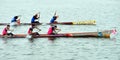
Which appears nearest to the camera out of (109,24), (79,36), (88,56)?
(88,56)

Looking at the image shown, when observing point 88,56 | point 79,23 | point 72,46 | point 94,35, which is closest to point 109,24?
point 79,23

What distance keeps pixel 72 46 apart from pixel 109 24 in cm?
2396

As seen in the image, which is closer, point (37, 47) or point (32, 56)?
point (32, 56)

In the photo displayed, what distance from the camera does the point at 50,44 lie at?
45.2 meters

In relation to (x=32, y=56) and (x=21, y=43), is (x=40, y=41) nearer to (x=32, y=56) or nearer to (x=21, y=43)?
(x=21, y=43)

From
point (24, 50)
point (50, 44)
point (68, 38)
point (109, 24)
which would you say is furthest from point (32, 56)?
point (109, 24)

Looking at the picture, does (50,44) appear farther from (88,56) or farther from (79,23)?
(79,23)

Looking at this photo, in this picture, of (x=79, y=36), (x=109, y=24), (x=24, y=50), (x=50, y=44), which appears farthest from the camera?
(x=109, y=24)

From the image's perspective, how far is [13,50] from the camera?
139 feet

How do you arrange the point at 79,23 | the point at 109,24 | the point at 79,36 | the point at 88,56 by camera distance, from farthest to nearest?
the point at 109,24 < the point at 79,23 < the point at 79,36 < the point at 88,56

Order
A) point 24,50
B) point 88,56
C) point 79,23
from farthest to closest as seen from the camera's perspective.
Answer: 1. point 79,23
2. point 24,50
3. point 88,56

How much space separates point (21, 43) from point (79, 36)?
6.85 meters

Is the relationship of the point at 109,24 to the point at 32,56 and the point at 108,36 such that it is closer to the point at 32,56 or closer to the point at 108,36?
the point at 108,36

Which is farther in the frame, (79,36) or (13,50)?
(79,36)
